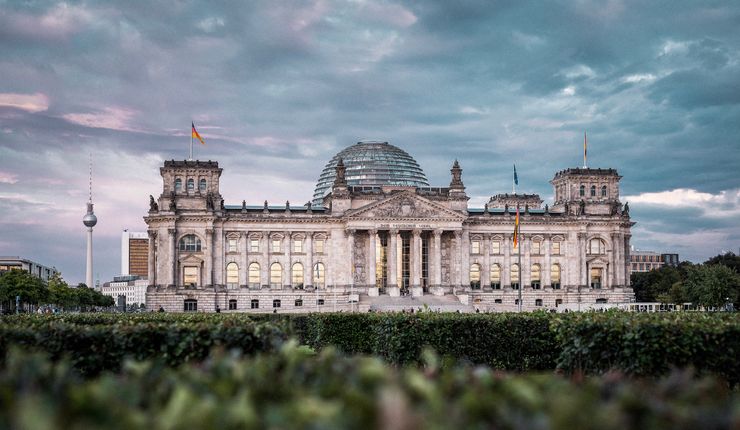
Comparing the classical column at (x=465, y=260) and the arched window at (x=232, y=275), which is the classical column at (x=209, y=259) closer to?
the arched window at (x=232, y=275)

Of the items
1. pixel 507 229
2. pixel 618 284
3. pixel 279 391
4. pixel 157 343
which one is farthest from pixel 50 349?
pixel 618 284

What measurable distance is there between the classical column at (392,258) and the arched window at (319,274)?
972cm

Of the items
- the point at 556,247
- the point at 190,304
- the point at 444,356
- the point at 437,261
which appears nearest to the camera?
the point at 444,356

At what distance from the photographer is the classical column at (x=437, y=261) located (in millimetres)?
110188

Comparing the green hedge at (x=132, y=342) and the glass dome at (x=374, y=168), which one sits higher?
the glass dome at (x=374, y=168)

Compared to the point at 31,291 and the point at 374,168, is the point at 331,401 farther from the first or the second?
the point at 374,168

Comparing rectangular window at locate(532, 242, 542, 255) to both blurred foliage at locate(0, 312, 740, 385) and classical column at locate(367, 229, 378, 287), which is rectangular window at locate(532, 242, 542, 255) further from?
blurred foliage at locate(0, 312, 740, 385)

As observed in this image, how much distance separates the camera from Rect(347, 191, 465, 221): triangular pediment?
4299 inches

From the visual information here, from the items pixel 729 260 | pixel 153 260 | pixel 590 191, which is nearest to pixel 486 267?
pixel 590 191

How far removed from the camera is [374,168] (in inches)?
5148

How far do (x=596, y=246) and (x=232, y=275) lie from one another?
183 feet

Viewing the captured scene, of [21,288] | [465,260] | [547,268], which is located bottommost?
[21,288]

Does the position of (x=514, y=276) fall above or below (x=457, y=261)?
below

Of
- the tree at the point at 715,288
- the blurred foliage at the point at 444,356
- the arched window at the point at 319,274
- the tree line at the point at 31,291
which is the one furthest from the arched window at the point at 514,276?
the blurred foliage at the point at 444,356
